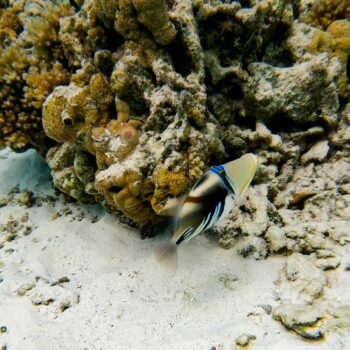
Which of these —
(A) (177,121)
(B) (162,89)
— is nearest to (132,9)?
(B) (162,89)

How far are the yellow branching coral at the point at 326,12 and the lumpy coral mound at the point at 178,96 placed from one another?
1cm

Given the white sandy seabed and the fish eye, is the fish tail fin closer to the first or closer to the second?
the white sandy seabed

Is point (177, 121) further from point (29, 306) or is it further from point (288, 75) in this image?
point (29, 306)

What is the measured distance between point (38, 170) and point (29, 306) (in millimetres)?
3052

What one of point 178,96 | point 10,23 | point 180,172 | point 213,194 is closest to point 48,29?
point 10,23

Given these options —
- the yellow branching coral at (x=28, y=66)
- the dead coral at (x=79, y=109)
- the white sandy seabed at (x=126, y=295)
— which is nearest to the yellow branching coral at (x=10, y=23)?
the yellow branching coral at (x=28, y=66)

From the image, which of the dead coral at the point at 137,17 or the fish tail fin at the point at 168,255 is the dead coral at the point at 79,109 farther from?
the fish tail fin at the point at 168,255

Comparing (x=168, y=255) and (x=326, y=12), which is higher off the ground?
(x=326, y=12)

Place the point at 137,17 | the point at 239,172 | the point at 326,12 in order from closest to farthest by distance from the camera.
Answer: the point at 239,172 → the point at 137,17 → the point at 326,12

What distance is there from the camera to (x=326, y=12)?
4.37m

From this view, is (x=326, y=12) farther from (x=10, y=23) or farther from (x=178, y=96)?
(x=10, y=23)

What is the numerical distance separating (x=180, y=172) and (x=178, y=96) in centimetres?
81

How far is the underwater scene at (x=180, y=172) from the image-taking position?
2.72m

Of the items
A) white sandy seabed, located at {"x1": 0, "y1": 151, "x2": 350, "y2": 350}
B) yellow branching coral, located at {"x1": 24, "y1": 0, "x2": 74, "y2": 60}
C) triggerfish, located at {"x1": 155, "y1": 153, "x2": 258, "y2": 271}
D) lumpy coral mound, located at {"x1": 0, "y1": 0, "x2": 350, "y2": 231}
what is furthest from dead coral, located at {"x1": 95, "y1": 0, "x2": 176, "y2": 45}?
white sandy seabed, located at {"x1": 0, "y1": 151, "x2": 350, "y2": 350}
